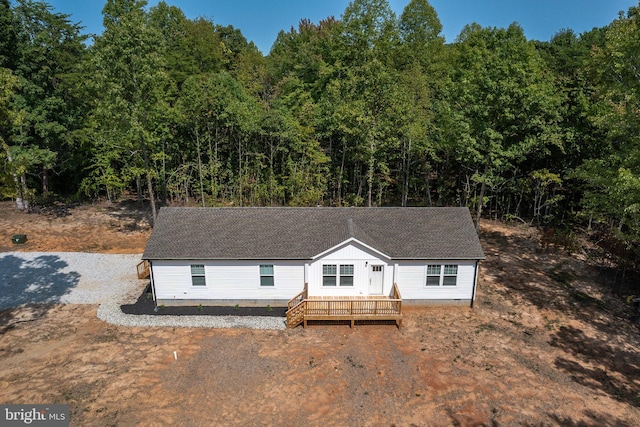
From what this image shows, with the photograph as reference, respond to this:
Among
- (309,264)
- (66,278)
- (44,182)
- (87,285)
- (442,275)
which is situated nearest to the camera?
(309,264)

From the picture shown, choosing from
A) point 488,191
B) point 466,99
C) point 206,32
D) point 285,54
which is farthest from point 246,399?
point 206,32

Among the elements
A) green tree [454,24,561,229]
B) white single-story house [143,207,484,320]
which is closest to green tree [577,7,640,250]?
green tree [454,24,561,229]

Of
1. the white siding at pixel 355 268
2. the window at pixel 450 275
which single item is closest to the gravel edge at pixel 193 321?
the white siding at pixel 355 268

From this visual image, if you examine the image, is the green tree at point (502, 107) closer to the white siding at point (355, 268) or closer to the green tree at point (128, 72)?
the white siding at point (355, 268)

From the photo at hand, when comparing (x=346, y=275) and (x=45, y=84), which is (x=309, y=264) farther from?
(x=45, y=84)

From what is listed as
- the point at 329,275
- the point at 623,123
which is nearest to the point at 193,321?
the point at 329,275

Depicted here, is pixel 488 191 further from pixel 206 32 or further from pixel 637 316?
pixel 206 32

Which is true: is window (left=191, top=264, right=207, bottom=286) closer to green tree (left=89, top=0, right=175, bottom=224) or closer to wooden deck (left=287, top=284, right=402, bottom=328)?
wooden deck (left=287, top=284, right=402, bottom=328)

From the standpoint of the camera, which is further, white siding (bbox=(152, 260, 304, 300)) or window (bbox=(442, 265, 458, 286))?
window (bbox=(442, 265, 458, 286))
